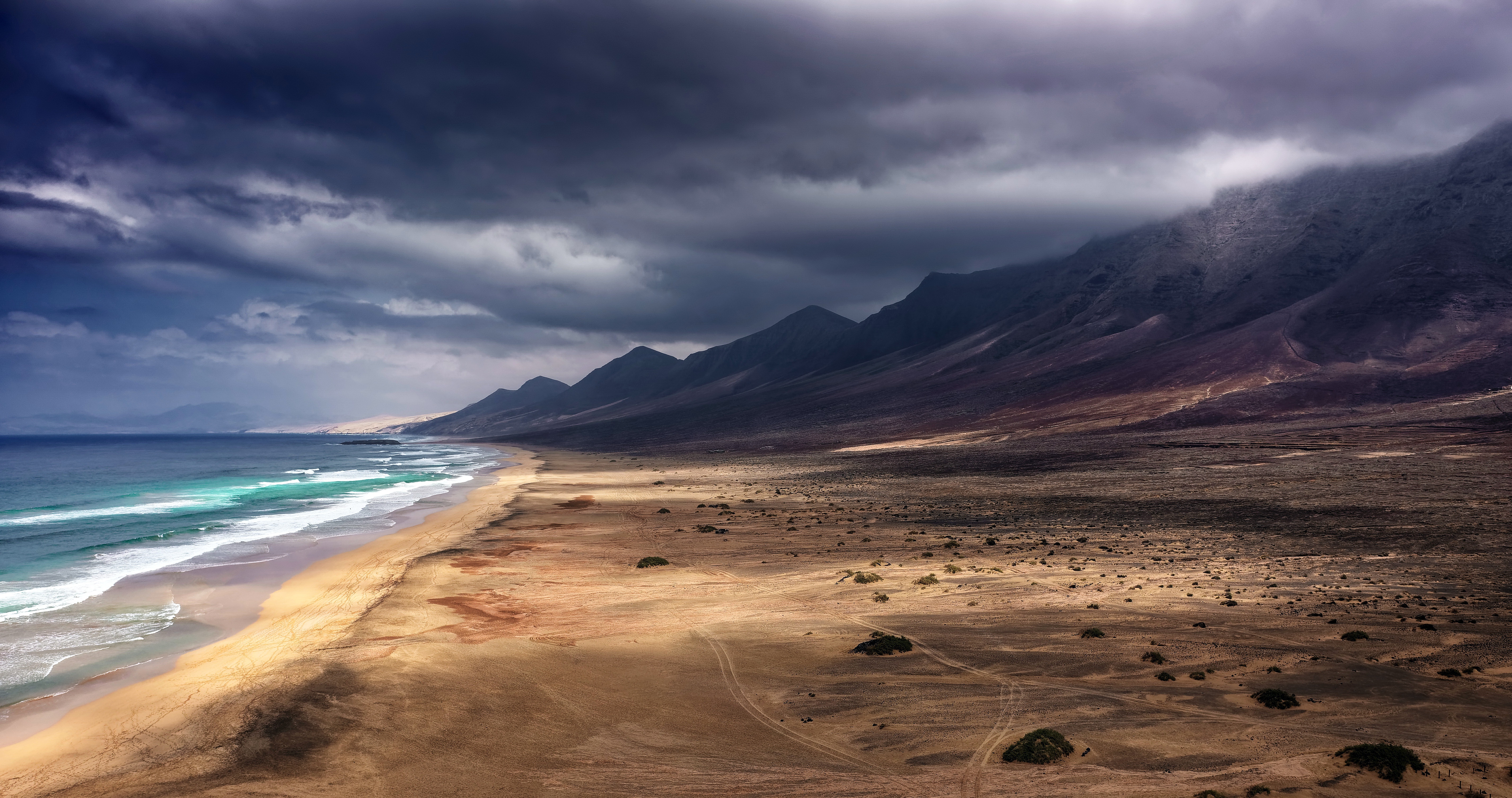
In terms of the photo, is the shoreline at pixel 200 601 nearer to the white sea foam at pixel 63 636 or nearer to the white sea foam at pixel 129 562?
the white sea foam at pixel 63 636

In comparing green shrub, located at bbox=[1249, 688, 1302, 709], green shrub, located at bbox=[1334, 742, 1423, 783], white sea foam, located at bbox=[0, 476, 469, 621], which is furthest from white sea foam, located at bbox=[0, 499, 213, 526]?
green shrub, located at bbox=[1334, 742, 1423, 783]

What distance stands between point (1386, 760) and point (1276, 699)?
9.69ft

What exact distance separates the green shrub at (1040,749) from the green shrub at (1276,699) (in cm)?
455

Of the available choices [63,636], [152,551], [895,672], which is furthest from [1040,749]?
[152,551]

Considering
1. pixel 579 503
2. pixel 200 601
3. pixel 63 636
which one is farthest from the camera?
pixel 579 503

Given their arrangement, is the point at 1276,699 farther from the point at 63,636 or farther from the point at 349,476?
the point at 349,476

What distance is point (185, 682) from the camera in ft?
60.1

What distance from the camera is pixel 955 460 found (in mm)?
85188

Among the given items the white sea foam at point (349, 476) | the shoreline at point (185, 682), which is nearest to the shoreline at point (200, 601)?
the shoreline at point (185, 682)

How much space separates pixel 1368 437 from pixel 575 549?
263ft

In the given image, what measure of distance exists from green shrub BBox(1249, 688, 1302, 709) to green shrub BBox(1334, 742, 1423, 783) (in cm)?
233

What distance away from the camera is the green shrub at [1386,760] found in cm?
1109

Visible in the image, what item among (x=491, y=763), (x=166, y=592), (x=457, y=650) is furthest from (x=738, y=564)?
(x=166, y=592)

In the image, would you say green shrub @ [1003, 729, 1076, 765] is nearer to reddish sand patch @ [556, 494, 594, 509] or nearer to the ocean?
the ocean
